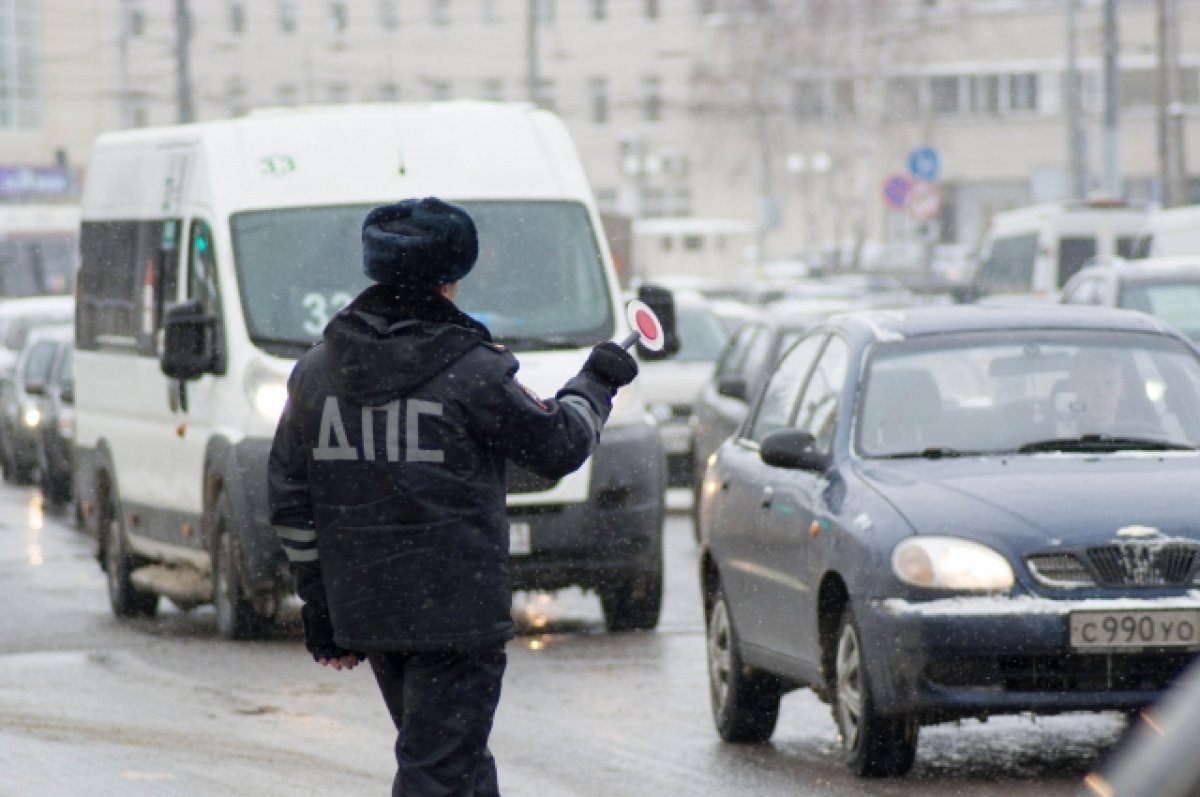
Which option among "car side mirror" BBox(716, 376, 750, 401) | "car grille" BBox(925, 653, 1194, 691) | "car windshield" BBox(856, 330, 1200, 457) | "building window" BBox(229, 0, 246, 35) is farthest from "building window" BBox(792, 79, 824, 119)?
"car grille" BBox(925, 653, 1194, 691)

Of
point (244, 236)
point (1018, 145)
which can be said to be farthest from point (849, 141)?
point (244, 236)

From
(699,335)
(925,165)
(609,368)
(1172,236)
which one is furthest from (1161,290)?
(925,165)

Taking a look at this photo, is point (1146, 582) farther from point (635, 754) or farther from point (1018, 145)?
point (1018, 145)

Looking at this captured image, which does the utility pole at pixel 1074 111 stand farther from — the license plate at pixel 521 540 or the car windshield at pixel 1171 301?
the license plate at pixel 521 540

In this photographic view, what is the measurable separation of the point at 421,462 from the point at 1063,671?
11.2 ft

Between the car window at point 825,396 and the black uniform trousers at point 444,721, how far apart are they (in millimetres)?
3962

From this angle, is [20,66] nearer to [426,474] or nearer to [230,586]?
[230,586]

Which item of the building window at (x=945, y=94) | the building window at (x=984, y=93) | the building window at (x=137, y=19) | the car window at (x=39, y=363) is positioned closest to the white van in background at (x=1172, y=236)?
the car window at (x=39, y=363)

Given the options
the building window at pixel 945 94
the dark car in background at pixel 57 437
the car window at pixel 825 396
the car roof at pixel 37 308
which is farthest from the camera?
the building window at pixel 945 94

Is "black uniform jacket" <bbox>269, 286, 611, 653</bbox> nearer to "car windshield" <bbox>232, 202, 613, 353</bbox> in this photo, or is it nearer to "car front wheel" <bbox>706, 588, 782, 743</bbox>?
"car front wheel" <bbox>706, 588, 782, 743</bbox>

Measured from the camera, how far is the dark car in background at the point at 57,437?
25766mm

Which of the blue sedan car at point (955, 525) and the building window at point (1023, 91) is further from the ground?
the blue sedan car at point (955, 525)

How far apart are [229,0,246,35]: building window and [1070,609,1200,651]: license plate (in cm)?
9992

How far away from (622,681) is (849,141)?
81.4 meters
